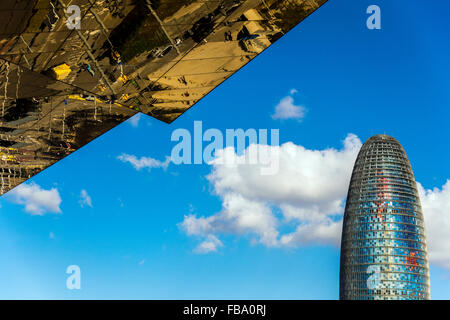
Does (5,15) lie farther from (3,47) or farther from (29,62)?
(29,62)

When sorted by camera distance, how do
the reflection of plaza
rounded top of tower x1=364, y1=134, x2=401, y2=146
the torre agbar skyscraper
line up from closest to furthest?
1. the reflection of plaza
2. the torre agbar skyscraper
3. rounded top of tower x1=364, y1=134, x2=401, y2=146

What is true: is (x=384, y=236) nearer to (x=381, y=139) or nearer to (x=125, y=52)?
(x=381, y=139)

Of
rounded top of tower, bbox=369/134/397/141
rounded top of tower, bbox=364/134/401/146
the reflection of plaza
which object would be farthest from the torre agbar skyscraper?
the reflection of plaza

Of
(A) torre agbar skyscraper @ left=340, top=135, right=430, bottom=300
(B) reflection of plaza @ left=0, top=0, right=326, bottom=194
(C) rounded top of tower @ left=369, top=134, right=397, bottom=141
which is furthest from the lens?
(C) rounded top of tower @ left=369, top=134, right=397, bottom=141

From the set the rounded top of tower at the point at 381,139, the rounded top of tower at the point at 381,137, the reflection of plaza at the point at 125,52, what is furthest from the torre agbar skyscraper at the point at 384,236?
the reflection of plaza at the point at 125,52

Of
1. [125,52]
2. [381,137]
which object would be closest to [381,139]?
[381,137]

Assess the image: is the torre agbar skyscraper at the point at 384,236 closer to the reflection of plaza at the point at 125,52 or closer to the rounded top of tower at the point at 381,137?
the rounded top of tower at the point at 381,137

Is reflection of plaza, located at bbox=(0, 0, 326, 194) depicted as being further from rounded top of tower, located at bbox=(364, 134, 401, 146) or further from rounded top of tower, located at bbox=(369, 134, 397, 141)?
rounded top of tower, located at bbox=(369, 134, 397, 141)
